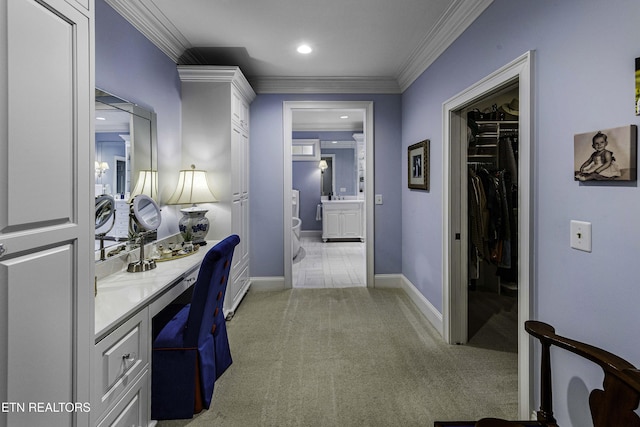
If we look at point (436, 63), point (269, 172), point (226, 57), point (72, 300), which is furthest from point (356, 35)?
point (72, 300)

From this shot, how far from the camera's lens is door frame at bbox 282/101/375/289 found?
416cm

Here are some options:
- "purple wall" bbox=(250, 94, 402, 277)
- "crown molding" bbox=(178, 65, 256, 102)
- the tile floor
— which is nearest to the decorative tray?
"purple wall" bbox=(250, 94, 402, 277)

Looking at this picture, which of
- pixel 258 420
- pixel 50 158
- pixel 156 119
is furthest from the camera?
pixel 156 119

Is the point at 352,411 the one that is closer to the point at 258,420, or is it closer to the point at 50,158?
the point at 258,420

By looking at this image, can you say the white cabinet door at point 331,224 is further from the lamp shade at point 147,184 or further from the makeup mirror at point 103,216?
the makeup mirror at point 103,216

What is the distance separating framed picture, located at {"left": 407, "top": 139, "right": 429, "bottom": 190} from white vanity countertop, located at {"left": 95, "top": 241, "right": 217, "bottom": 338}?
2.22 meters

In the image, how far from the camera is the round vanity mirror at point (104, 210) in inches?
77.9

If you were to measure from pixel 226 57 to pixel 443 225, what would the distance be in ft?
8.79

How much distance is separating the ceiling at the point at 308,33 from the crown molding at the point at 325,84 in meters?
0.04

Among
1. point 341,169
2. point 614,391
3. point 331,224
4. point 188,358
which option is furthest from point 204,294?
point 341,169

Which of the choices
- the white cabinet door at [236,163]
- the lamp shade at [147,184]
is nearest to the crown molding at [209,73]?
the white cabinet door at [236,163]

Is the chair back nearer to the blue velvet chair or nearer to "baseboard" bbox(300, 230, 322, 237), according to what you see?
the blue velvet chair

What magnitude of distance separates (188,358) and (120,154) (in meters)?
1.35

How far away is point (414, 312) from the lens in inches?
136
